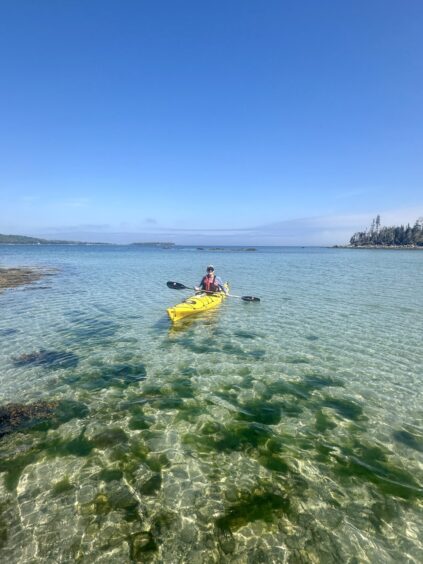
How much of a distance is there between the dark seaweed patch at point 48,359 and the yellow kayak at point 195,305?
6908mm

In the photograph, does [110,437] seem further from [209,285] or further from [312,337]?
[209,285]

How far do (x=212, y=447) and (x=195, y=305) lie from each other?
46.9 feet

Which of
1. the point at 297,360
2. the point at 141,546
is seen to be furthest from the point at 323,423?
the point at 141,546

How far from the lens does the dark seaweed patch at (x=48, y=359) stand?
46.4 feet

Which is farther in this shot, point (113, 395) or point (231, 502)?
point (113, 395)

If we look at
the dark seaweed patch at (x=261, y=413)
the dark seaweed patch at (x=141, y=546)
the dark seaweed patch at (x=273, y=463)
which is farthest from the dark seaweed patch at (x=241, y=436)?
the dark seaweed patch at (x=141, y=546)

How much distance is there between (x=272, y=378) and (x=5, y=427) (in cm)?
930

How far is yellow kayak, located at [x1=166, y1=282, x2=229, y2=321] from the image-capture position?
20812mm

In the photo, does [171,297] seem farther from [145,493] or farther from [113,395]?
[145,493]

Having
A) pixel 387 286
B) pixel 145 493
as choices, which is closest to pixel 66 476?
pixel 145 493

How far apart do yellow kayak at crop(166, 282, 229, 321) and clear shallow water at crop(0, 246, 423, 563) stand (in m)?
2.47

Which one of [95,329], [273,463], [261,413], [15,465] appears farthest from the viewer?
[95,329]

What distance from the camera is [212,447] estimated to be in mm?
8758

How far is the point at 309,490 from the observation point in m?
7.25
